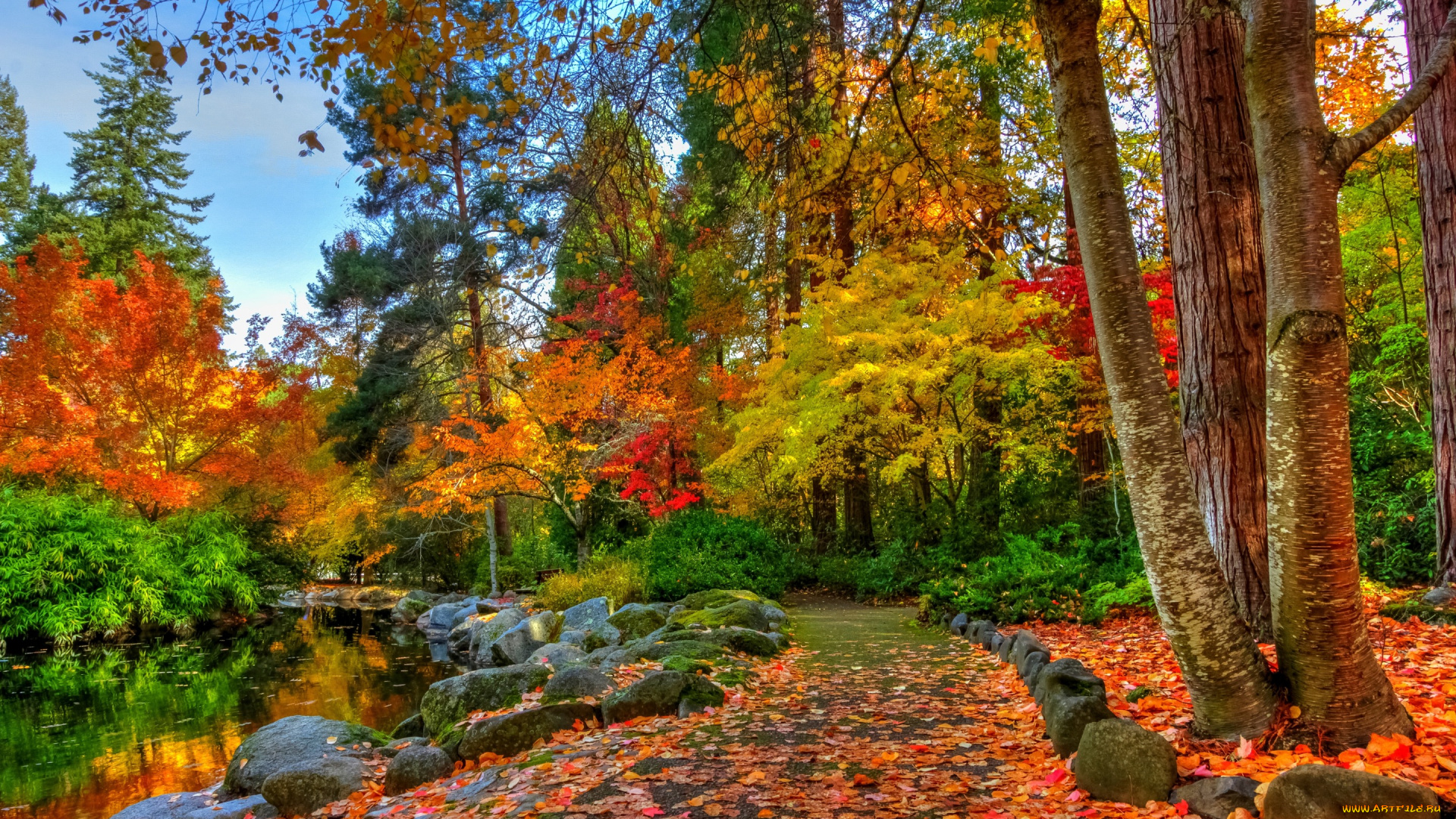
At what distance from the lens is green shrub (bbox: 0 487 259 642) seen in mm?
13477

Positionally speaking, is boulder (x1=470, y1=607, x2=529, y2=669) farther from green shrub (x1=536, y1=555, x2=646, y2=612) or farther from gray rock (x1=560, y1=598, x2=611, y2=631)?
gray rock (x1=560, y1=598, x2=611, y2=631)

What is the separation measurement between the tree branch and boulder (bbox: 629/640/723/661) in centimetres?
500

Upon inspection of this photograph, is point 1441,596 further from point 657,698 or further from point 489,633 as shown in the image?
point 489,633

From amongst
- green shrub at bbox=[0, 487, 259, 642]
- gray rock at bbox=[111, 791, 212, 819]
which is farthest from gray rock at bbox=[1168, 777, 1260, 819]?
green shrub at bbox=[0, 487, 259, 642]

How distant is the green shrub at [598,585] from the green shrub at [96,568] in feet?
25.8

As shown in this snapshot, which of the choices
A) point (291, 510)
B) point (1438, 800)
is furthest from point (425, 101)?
point (291, 510)

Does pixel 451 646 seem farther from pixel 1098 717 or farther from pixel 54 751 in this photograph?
pixel 1098 717

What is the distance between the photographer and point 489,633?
11.0 meters

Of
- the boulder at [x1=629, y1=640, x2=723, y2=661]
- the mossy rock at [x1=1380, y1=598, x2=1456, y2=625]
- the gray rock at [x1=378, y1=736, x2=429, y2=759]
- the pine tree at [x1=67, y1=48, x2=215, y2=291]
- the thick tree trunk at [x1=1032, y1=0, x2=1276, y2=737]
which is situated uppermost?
the pine tree at [x1=67, y1=48, x2=215, y2=291]

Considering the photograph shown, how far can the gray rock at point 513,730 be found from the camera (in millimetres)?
4770

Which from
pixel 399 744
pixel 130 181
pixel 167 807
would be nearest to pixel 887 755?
pixel 399 744

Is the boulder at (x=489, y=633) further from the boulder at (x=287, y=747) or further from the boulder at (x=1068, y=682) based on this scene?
the boulder at (x=1068, y=682)

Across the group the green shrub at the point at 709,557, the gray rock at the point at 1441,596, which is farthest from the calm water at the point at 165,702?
the gray rock at the point at 1441,596

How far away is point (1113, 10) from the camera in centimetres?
1016
